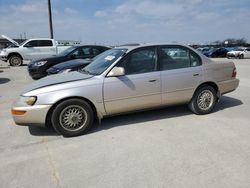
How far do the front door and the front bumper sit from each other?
3.49 ft

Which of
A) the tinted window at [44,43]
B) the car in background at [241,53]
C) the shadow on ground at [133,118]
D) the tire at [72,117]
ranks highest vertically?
the tinted window at [44,43]

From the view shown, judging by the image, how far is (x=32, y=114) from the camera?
13.7 feet

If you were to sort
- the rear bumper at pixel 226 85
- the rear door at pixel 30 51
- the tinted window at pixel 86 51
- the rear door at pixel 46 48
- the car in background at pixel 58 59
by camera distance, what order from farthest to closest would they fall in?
1. the rear door at pixel 46 48
2. the rear door at pixel 30 51
3. the tinted window at pixel 86 51
4. the car in background at pixel 58 59
5. the rear bumper at pixel 226 85

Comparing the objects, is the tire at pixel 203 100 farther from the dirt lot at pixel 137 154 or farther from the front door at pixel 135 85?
the front door at pixel 135 85

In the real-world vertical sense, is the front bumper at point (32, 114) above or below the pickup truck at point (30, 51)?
below

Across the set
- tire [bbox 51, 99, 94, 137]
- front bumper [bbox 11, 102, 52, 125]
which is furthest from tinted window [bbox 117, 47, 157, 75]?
front bumper [bbox 11, 102, 52, 125]

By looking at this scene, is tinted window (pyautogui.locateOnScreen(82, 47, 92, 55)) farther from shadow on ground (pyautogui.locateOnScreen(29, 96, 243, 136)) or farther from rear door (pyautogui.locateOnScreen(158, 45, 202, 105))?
rear door (pyautogui.locateOnScreen(158, 45, 202, 105))

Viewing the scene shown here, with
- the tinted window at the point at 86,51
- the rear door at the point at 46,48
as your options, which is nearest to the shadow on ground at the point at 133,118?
the tinted window at the point at 86,51

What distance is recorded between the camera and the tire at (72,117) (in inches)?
167

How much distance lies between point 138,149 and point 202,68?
2.42m

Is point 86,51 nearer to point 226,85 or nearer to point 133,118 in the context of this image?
point 133,118

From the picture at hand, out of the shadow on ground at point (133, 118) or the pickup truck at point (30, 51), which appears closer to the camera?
the shadow on ground at point (133, 118)

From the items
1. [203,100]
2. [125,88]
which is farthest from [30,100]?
[203,100]

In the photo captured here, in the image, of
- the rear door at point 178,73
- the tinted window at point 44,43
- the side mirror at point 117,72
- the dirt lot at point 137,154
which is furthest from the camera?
the tinted window at point 44,43
